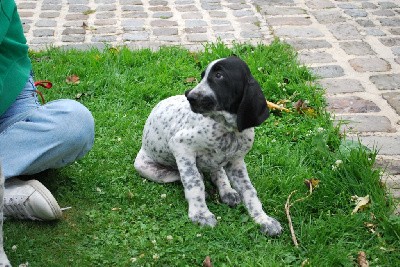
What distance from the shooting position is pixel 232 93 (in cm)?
337

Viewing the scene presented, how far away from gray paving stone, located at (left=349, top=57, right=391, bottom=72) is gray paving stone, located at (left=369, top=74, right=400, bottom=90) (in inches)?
5.4

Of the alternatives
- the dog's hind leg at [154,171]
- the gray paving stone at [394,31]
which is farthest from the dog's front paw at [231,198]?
the gray paving stone at [394,31]

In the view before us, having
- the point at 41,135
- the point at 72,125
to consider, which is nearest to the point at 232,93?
the point at 72,125

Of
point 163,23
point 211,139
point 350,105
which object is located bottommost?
point 163,23

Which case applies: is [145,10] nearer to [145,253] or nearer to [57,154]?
[57,154]

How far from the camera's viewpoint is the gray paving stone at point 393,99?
502cm

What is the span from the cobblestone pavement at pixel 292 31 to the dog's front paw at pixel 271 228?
1.37 meters

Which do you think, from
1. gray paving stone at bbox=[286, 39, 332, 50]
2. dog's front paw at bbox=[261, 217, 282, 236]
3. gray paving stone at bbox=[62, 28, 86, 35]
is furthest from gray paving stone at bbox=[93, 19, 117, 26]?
dog's front paw at bbox=[261, 217, 282, 236]

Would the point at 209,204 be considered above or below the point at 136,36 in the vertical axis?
above

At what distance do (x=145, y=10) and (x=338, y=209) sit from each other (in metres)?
4.03

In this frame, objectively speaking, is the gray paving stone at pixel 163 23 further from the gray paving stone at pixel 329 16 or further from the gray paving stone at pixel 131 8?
the gray paving stone at pixel 329 16

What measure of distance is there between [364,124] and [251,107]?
67.8 inches

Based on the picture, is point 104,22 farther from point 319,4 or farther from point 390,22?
point 390,22

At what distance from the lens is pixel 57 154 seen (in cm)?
378
